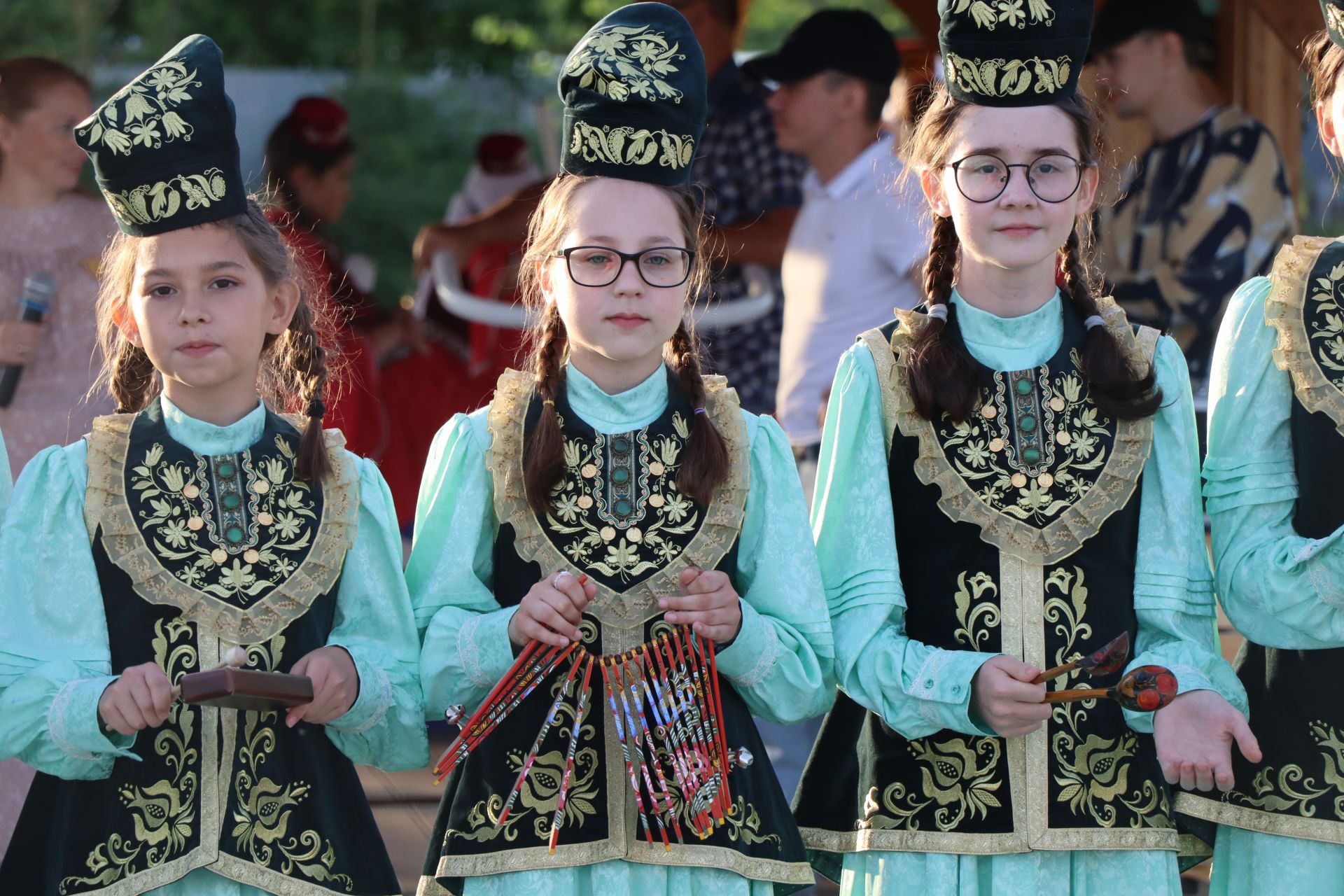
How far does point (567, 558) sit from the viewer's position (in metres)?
2.70

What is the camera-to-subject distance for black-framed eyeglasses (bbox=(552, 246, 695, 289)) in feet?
8.96

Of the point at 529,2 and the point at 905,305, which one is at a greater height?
the point at 529,2

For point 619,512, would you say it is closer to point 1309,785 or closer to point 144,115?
point 144,115

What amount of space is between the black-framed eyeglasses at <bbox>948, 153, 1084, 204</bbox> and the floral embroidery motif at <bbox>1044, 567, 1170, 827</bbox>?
0.57 metres

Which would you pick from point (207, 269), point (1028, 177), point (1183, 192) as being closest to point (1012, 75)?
point (1028, 177)

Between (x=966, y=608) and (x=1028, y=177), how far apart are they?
663mm

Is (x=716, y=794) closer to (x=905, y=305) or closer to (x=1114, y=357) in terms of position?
(x=1114, y=357)

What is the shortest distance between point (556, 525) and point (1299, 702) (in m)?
1.14

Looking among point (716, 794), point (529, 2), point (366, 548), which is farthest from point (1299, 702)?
point (529, 2)

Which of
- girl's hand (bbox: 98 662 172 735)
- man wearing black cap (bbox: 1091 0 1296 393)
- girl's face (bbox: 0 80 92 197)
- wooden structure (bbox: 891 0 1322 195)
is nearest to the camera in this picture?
girl's hand (bbox: 98 662 172 735)

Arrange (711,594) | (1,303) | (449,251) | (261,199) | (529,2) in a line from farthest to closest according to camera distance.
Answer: (529,2)
(449,251)
(1,303)
(261,199)
(711,594)

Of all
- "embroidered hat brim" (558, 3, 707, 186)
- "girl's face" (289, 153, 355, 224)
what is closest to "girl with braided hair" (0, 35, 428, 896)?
"embroidered hat brim" (558, 3, 707, 186)

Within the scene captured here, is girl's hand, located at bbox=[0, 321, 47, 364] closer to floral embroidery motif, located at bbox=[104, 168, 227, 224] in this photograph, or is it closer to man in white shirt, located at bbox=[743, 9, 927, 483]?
floral embroidery motif, located at bbox=[104, 168, 227, 224]

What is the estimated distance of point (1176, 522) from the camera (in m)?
2.75
